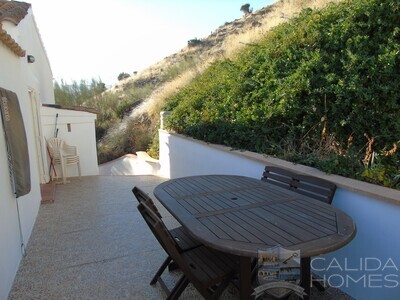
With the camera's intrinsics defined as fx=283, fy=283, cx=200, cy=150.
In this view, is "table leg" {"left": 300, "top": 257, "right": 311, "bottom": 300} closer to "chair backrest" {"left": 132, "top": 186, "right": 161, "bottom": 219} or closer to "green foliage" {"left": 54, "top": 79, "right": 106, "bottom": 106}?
"chair backrest" {"left": 132, "top": 186, "right": 161, "bottom": 219}

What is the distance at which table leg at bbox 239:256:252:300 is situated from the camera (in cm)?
189

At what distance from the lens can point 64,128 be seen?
8000 mm

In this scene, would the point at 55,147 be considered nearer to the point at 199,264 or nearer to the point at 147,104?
the point at 147,104

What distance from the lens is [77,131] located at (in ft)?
26.8

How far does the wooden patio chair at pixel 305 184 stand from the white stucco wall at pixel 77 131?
21.1ft

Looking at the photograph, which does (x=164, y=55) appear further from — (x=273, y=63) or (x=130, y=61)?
(x=273, y=63)

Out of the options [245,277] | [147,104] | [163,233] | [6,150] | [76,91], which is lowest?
[245,277]

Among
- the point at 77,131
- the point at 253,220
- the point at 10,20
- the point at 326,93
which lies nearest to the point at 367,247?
the point at 253,220

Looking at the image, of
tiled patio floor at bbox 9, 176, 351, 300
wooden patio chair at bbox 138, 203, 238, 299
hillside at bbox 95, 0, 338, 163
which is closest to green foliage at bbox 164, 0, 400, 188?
wooden patio chair at bbox 138, 203, 238, 299

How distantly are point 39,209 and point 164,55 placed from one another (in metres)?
24.1

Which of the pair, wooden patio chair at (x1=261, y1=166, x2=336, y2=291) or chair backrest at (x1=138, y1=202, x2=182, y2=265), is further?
wooden patio chair at (x1=261, y1=166, x2=336, y2=291)

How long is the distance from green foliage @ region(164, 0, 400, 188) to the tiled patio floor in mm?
1768

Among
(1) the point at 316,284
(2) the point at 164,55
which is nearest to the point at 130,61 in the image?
(2) the point at 164,55

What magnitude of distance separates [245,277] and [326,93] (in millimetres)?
3052
